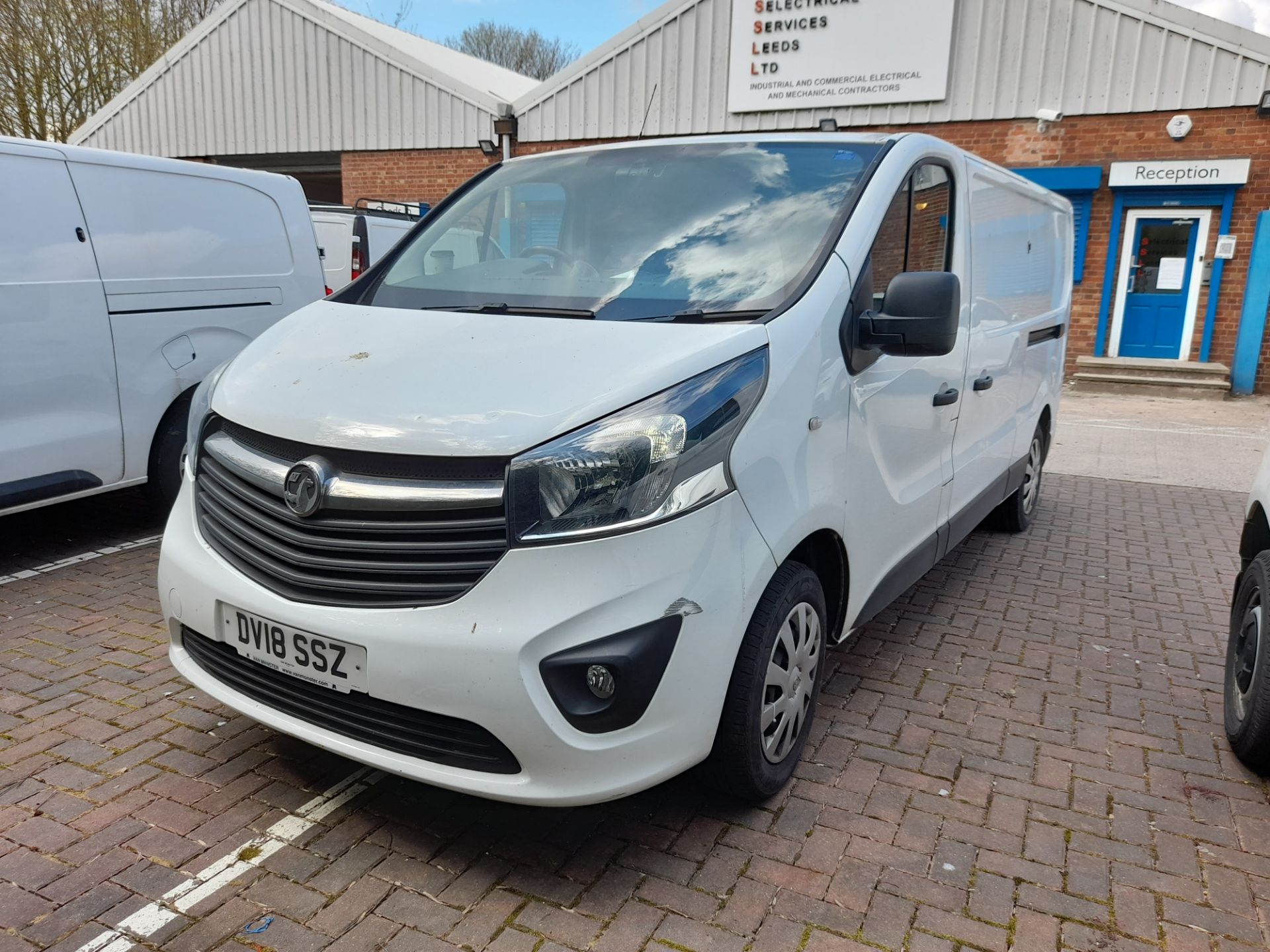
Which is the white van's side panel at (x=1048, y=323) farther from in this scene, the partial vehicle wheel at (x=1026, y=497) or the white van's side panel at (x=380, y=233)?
the white van's side panel at (x=380, y=233)

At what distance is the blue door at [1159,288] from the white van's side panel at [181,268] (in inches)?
472

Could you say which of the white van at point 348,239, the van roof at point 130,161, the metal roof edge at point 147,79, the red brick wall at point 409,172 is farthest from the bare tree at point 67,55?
the van roof at point 130,161

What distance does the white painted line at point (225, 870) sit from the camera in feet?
7.42

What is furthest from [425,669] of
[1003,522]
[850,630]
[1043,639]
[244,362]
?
[1003,522]

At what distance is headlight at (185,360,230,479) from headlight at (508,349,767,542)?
3.91 ft

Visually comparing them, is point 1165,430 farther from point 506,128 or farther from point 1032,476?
point 506,128

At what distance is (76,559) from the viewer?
499cm

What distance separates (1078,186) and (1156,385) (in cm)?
295

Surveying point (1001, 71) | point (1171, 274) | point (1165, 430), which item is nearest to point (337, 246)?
point (1165, 430)

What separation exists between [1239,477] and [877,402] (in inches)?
268

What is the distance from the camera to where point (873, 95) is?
1417 centimetres

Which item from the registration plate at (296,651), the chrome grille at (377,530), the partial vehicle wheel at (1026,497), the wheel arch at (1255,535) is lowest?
the partial vehicle wheel at (1026,497)

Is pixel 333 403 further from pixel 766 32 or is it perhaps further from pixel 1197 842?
pixel 766 32

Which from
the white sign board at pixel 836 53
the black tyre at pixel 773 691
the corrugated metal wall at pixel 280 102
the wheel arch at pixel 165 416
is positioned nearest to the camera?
the black tyre at pixel 773 691
